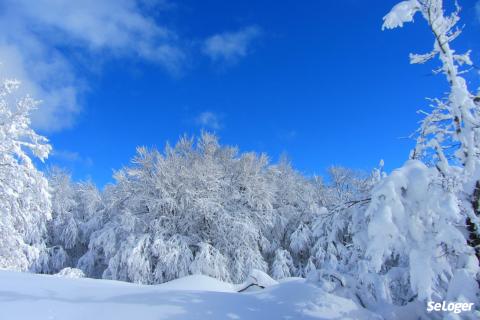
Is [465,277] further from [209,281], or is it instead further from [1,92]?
[1,92]

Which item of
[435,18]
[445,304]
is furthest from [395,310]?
[435,18]

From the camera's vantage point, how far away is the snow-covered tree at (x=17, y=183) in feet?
41.5

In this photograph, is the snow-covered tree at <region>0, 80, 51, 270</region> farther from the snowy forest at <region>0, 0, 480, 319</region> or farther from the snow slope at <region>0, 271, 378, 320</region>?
the snow slope at <region>0, 271, 378, 320</region>

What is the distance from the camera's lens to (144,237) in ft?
57.5

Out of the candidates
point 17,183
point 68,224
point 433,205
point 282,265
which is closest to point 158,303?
point 433,205

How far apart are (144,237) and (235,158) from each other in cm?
791

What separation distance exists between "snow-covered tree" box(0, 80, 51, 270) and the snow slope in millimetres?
7976

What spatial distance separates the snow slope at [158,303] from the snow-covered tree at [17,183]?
7.98 m

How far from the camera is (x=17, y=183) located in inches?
496

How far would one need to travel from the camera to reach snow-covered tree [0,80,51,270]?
12.6 metres
